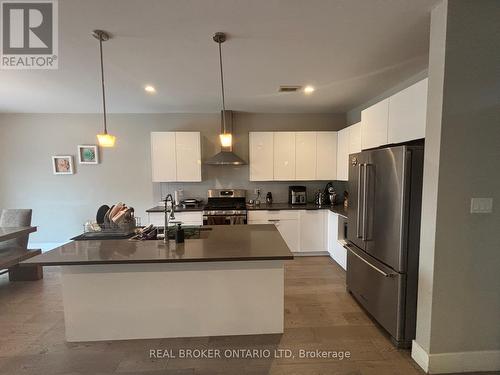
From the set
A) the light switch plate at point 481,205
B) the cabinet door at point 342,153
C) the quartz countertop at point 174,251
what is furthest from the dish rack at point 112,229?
the cabinet door at point 342,153

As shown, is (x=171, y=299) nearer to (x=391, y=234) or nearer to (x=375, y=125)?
(x=391, y=234)

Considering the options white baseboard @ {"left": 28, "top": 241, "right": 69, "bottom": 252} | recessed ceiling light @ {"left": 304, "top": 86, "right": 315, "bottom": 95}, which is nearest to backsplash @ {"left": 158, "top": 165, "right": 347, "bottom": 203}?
recessed ceiling light @ {"left": 304, "top": 86, "right": 315, "bottom": 95}

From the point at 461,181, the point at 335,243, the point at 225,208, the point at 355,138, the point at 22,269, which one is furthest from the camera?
the point at 225,208

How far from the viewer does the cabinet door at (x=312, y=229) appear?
4.07 m

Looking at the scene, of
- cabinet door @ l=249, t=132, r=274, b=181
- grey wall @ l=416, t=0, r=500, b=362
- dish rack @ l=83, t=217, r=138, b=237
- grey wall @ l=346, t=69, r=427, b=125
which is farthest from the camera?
cabinet door @ l=249, t=132, r=274, b=181

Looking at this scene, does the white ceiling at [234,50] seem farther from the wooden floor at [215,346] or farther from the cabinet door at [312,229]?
the wooden floor at [215,346]

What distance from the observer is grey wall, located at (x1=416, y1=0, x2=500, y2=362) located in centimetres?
162

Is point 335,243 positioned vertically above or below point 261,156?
below

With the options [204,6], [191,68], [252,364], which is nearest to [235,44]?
[204,6]

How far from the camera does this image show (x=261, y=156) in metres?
4.34

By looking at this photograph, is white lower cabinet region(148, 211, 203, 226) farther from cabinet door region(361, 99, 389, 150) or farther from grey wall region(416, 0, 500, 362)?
grey wall region(416, 0, 500, 362)

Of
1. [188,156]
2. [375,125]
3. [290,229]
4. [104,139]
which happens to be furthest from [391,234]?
[188,156]

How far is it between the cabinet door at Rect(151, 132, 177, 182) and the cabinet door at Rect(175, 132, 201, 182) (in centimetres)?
9

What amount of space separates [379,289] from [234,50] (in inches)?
103
